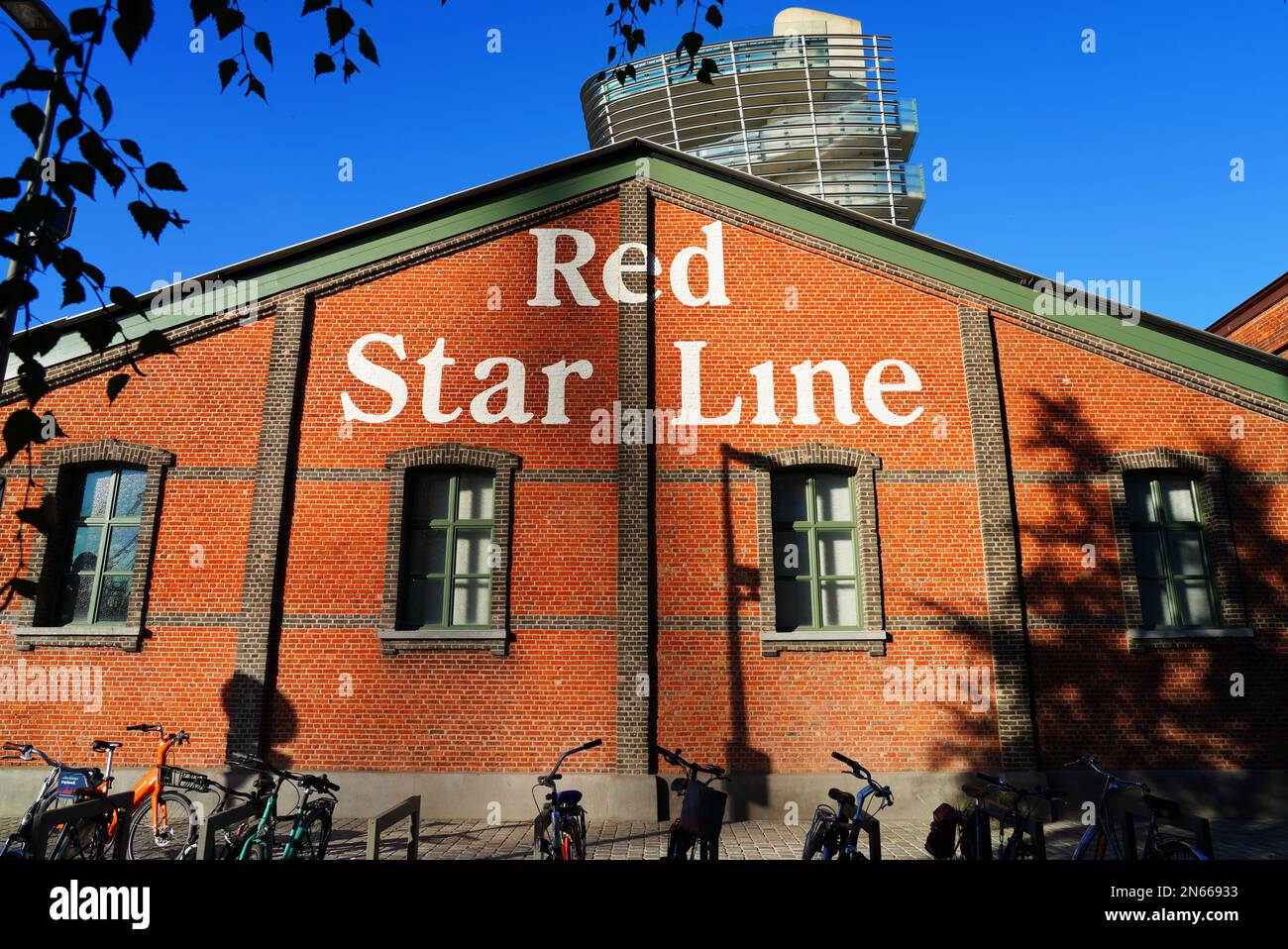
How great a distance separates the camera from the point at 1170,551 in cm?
1052

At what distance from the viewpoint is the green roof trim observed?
1097 cm

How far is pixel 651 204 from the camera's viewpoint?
11.7 metres

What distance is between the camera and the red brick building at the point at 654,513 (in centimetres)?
975

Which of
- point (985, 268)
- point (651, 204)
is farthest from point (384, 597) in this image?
point (985, 268)

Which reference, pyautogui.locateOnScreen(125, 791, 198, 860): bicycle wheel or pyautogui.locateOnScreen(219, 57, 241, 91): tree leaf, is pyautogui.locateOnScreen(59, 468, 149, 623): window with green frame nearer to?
pyautogui.locateOnScreen(125, 791, 198, 860): bicycle wheel

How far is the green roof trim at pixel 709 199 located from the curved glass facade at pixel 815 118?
26.5m

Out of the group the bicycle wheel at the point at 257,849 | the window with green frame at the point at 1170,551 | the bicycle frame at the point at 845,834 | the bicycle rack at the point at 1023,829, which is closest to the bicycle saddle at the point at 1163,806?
the bicycle rack at the point at 1023,829

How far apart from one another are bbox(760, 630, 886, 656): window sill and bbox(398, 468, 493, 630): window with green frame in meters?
3.63

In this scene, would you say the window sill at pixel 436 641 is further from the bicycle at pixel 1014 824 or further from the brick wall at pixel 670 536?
the bicycle at pixel 1014 824

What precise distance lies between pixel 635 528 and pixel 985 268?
6.32 m

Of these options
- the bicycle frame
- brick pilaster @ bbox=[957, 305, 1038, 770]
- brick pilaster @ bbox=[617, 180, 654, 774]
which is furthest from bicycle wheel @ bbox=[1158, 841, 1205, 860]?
brick pilaster @ bbox=[617, 180, 654, 774]

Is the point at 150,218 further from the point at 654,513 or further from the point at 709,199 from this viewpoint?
the point at 709,199
